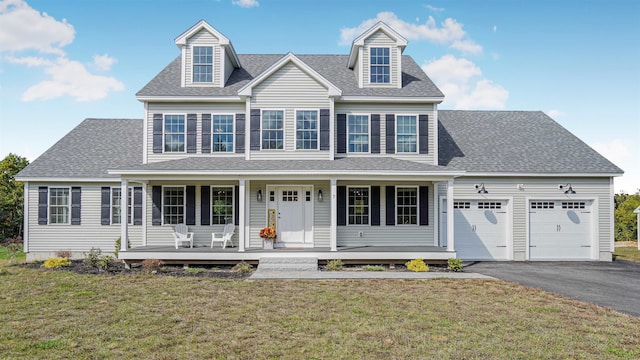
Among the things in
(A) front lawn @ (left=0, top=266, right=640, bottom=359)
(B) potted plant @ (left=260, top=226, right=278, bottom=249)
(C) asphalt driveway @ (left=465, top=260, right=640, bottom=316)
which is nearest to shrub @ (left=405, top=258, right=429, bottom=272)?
(C) asphalt driveway @ (left=465, top=260, right=640, bottom=316)

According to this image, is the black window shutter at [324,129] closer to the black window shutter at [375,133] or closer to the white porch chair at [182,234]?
the black window shutter at [375,133]

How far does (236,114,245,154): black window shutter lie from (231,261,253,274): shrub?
4.33 metres

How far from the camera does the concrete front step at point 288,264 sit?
12617 mm

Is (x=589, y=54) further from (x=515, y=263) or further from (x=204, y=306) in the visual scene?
(x=204, y=306)

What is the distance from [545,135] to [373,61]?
27.9 feet

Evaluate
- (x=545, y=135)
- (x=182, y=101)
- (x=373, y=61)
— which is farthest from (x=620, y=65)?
(x=182, y=101)

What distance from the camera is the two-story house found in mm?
14641

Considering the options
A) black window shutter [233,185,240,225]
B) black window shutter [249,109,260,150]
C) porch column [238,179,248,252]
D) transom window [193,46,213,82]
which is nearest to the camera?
porch column [238,179,248,252]

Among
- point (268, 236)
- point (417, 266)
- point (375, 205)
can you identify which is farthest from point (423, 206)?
point (268, 236)

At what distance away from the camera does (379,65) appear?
51.5 feet

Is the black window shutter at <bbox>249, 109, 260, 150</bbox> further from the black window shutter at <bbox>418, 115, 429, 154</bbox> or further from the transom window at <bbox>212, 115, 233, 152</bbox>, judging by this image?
the black window shutter at <bbox>418, 115, 429, 154</bbox>

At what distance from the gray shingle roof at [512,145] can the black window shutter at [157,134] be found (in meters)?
10.7

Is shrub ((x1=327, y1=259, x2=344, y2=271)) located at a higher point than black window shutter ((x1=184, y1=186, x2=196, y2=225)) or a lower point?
lower

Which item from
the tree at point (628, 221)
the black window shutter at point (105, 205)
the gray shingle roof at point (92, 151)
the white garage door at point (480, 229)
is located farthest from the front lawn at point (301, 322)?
the tree at point (628, 221)
